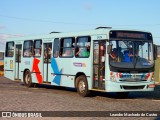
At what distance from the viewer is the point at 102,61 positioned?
16.1m

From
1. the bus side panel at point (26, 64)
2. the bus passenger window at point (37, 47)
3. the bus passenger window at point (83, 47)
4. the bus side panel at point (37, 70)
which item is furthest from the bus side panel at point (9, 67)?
the bus passenger window at point (83, 47)

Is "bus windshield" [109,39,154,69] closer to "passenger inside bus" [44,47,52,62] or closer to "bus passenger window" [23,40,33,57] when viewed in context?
"passenger inside bus" [44,47,52,62]

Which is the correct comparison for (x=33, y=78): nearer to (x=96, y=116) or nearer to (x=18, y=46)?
(x=18, y=46)

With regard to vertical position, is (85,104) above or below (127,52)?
below

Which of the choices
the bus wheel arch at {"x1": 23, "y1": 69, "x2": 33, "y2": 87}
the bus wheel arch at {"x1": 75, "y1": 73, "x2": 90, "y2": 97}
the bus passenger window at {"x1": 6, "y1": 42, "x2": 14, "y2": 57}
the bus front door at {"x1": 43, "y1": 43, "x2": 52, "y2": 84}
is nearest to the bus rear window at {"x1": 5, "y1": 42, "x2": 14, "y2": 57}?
the bus passenger window at {"x1": 6, "y1": 42, "x2": 14, "y2": 57}

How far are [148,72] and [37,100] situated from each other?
4.74 meters

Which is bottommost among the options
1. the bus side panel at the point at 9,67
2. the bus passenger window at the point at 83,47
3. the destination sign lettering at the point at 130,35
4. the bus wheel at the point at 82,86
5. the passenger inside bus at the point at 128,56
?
the bus wheel at the point at 82,86

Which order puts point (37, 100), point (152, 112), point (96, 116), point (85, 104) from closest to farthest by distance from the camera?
point (96, 116)
point (152, 112)
point (85, 104)
point (37, 100)

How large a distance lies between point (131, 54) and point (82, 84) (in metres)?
2.65

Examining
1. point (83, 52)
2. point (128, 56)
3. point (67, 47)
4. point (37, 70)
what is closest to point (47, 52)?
point (37, 70)

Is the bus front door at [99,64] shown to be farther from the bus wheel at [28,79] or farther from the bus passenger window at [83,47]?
the bus wheel at [28,79]

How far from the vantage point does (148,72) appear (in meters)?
16.3

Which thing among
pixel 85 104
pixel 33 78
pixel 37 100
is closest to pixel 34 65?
pixel 33 78

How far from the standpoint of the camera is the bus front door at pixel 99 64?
1608 cm
